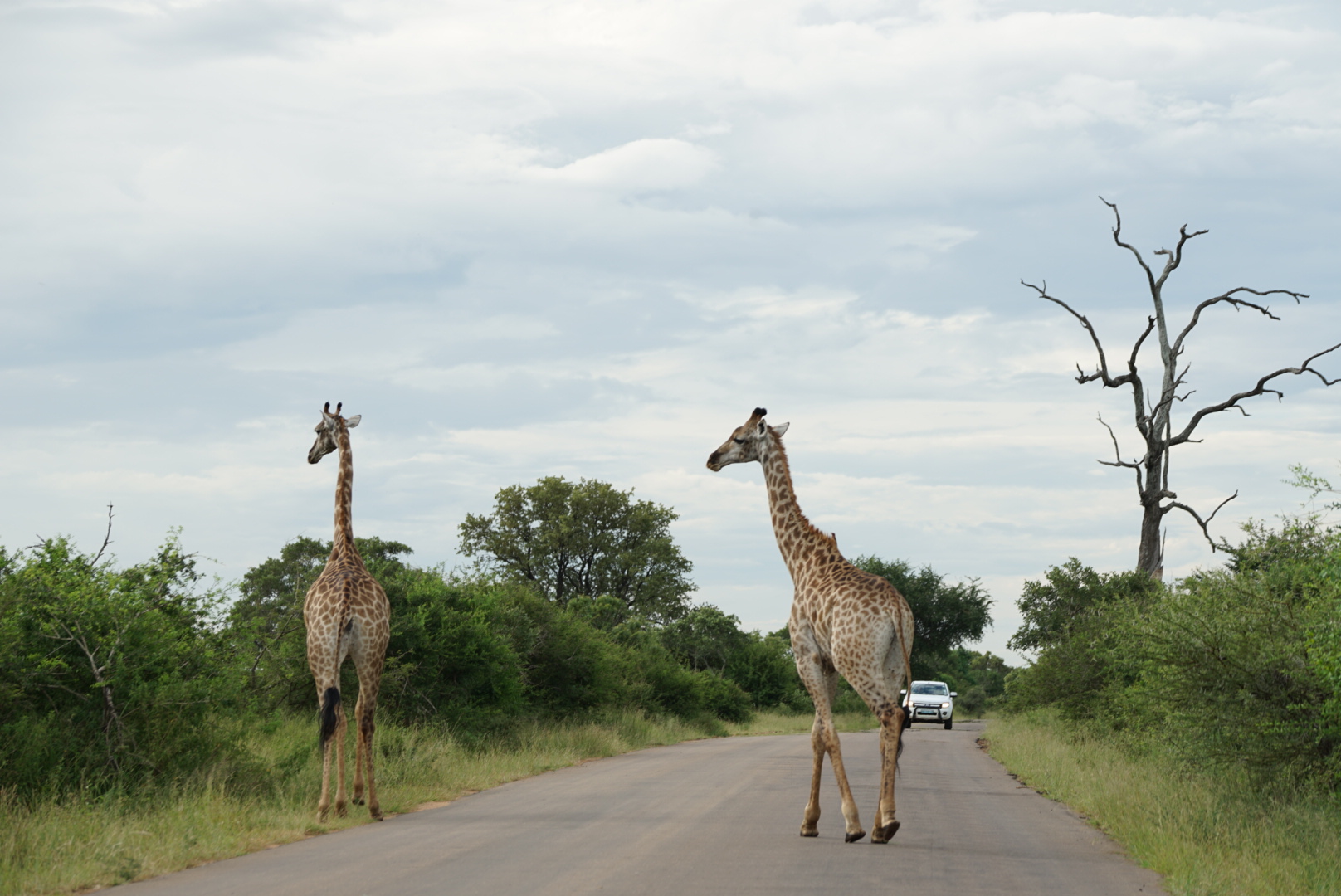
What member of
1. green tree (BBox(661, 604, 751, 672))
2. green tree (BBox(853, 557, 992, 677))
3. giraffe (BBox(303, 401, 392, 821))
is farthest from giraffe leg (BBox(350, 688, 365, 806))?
green tree (BBox(853, 557, 992, 677))

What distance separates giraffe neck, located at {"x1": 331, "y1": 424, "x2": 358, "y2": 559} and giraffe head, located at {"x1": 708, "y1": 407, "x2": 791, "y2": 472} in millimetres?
4424

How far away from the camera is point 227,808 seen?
35.9 ft

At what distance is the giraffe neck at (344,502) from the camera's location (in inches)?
539

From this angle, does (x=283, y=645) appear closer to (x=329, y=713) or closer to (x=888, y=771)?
(x=329, y=713)

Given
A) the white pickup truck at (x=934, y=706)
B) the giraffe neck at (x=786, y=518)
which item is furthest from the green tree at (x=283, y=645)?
the white pickup truck at (x=934, y=706)

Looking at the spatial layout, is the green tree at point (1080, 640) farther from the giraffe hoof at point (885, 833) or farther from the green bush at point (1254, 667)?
the giraffe hoof at point (885, 833)

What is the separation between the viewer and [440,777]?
1506 centimetres

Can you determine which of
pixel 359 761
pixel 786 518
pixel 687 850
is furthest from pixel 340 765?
pixel 786 518

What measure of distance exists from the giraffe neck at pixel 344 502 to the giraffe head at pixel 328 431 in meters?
0.05

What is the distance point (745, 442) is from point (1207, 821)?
18.0 feet

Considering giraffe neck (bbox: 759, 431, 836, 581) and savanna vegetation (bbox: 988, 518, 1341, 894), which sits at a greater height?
giraffe neck (bbox: 759, 431, 836, 581)

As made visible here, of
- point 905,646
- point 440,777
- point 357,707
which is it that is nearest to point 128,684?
point 357,707

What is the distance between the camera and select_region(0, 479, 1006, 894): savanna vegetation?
→ 10.1m

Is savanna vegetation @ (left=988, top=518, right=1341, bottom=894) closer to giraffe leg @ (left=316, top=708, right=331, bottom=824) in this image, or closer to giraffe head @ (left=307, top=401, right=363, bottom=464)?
giraffe leg @ (left=316, top=708, right=331, bottom=824)
